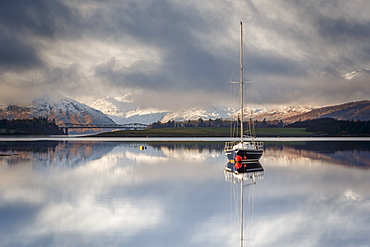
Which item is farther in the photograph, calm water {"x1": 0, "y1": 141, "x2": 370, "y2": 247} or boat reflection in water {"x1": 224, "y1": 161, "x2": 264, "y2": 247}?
boat reflection in water {"x1": 224, "y1": 161, "x2": 264, "y2": 247}

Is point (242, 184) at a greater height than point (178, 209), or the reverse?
point (242, 184)

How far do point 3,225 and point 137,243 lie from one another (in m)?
5.66

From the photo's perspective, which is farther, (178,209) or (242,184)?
(242,184)

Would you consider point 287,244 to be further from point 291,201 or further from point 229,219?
point 291,201

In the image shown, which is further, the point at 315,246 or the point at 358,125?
the point at 358,125

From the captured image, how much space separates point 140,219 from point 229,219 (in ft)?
11.7

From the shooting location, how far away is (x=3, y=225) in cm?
1780

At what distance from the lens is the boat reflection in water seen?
18781 millimetres

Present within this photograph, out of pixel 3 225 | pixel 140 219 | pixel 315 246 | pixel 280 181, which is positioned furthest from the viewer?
pixel 280 181

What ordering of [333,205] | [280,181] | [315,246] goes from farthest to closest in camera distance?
1. [280,181]
2. [333,205]
3. [315,246]

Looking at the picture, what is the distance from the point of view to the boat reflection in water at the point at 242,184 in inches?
739

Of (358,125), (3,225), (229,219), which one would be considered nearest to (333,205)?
(229,219)

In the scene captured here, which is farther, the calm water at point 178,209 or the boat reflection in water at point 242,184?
the boat reflection in water at point 242,184

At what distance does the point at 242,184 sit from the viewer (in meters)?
29.3
